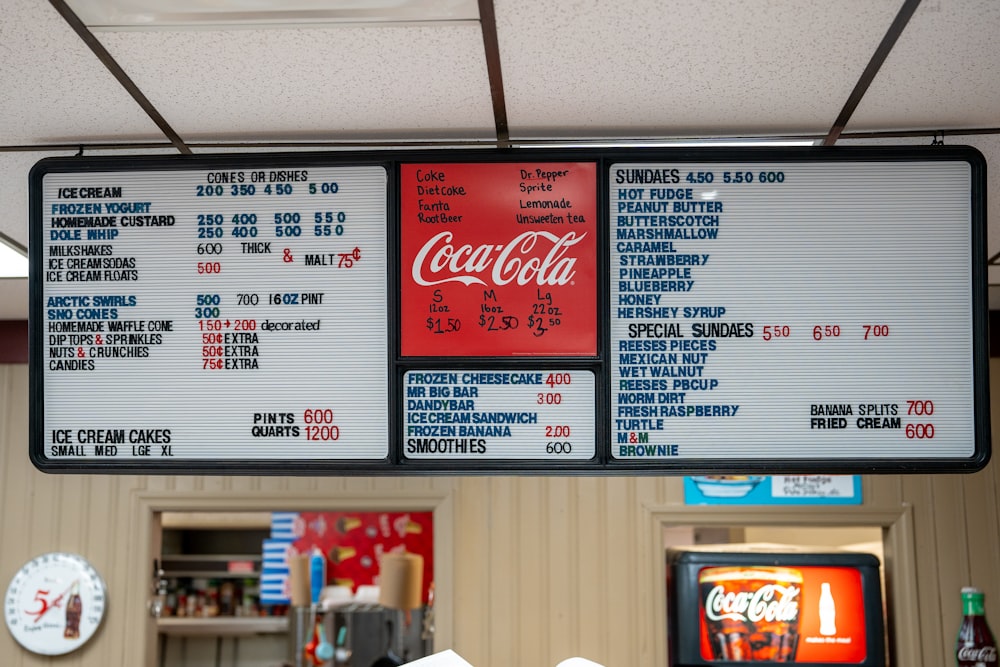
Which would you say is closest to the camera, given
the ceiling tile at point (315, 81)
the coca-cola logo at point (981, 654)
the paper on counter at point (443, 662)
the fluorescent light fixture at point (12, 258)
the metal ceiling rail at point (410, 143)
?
the ceiling tile at point (315, 81)

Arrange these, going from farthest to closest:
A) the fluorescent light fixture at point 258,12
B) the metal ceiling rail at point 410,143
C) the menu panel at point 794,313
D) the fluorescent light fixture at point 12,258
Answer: the fluorescent light fixture at point 12,258 < the metal ceiling rail at point 410,143 < the menu panel at point 794,313 < the fluorescent light fixture at point 258,12

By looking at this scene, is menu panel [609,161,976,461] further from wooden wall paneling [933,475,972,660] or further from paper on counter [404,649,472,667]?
wooden wall paneling [933,475,972,660]

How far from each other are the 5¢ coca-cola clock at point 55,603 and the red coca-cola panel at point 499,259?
3.00 metres

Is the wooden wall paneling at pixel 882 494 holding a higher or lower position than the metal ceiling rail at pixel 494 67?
lower

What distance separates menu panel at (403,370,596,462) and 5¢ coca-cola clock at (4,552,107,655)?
2.94 meters

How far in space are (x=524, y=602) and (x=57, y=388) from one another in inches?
104

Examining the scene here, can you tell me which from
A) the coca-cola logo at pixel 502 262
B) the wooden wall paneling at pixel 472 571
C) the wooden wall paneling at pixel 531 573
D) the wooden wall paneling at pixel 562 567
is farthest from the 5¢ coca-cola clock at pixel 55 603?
the coca-cola logo at pixel 502 262

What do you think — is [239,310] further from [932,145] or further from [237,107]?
[932,145]

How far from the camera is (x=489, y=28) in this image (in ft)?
5.80

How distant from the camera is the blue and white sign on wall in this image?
442 cm

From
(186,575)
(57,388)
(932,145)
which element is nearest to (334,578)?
(186,575)

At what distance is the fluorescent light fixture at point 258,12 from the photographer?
1698mm

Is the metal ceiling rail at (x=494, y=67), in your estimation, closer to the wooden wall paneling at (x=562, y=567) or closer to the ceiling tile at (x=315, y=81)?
the ceiling tile at (x=315, y=81)

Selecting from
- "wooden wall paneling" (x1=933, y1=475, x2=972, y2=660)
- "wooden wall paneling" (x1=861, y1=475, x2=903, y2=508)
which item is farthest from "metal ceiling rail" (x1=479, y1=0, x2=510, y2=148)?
"wooden wall paneling" (x1=933, y1=475, x2=972, y2=660)
